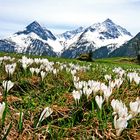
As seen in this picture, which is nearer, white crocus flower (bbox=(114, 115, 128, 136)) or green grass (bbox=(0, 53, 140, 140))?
white crocus flower (bbox=(114, 115, 128, 136))

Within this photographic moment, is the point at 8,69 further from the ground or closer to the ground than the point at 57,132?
further from the ground

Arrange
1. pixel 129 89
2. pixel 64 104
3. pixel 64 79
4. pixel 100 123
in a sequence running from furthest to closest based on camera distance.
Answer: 1. pixel 64 79
2. pixel 129 89
3. pixel 64 104
4. pixel 100 123

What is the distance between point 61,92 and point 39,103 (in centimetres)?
120

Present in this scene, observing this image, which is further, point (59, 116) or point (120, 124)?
point (59, 116)

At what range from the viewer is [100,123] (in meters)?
4.83

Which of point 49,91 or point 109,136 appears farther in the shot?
point 49,91

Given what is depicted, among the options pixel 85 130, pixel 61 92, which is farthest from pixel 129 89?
pixel 85 130

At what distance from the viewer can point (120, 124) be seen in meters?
4.09

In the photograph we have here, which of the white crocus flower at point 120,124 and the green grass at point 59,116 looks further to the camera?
the green grass at point 59,116

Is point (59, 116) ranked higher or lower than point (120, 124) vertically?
lower

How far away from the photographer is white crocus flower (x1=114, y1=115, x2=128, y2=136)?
407 centimetres

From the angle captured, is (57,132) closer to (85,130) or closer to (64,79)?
(85,130)

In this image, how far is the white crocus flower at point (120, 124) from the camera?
4066 mm

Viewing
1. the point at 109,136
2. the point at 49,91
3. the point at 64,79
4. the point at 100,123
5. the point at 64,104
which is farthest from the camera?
the point at 64,79
